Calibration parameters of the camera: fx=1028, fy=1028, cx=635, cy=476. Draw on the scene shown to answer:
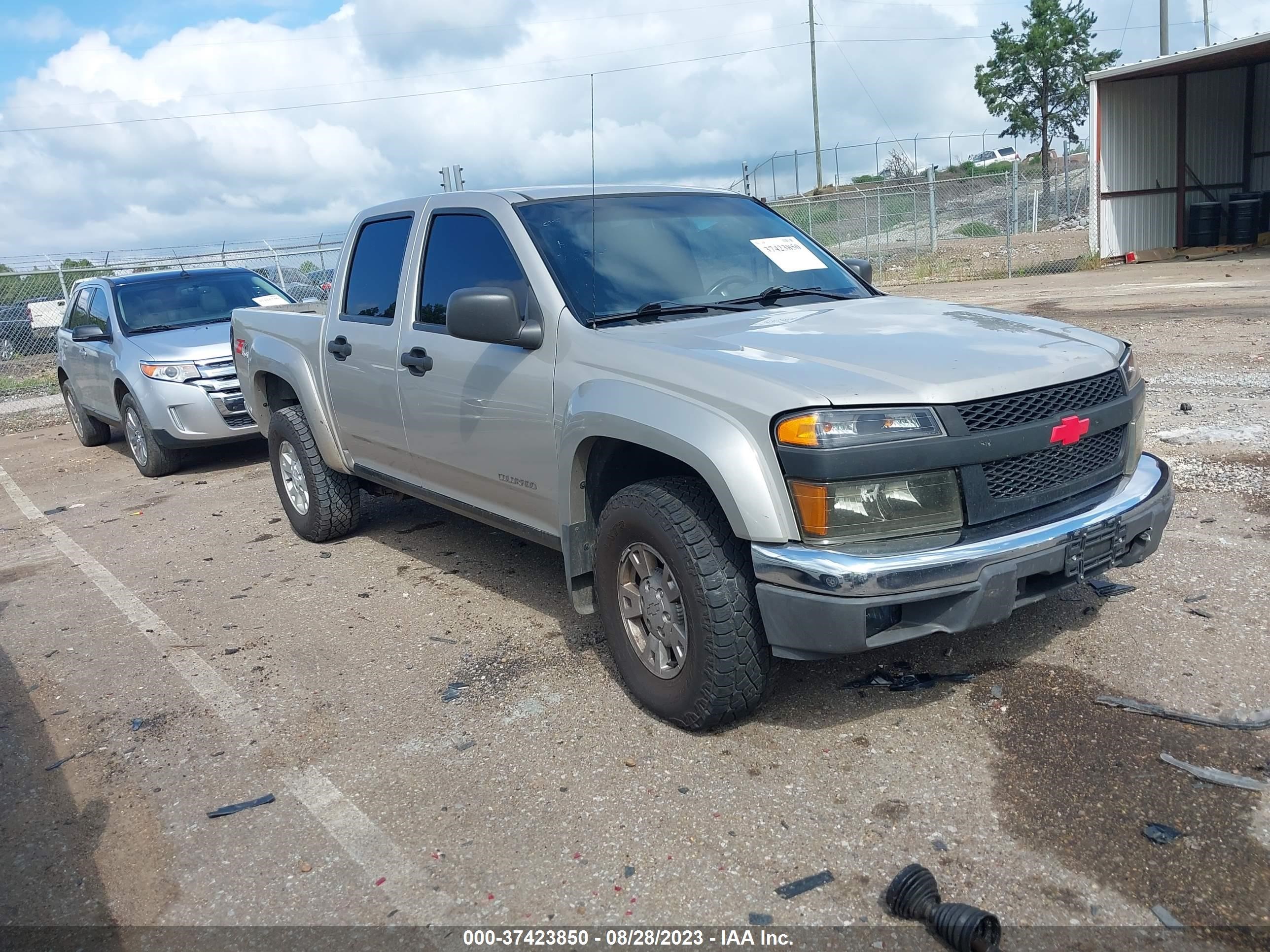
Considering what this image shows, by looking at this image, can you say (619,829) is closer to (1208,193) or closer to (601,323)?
(601,323)

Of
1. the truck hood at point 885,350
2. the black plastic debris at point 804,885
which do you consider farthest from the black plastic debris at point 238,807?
the truck hood at point 885,350

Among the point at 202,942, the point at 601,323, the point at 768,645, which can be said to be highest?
the point at 601,323

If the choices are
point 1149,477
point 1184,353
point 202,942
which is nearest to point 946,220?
point 1184,353

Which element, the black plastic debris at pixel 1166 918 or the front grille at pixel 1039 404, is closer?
the black plastic debris at pixel 1166 918

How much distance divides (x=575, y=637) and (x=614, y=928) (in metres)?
1.99

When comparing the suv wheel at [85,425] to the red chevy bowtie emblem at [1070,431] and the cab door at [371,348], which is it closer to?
the cab door at [371,348]

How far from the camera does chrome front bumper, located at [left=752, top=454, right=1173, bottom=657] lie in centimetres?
306

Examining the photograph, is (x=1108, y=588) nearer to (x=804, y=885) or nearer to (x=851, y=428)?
(x=851, y=428)

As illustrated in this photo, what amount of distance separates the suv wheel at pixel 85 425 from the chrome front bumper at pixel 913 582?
10.6m

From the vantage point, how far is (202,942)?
282 cm

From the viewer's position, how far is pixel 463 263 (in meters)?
4.77

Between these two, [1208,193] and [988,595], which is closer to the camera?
[988,595]

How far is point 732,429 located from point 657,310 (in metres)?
1.11

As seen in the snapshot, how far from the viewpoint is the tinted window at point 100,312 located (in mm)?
10094
